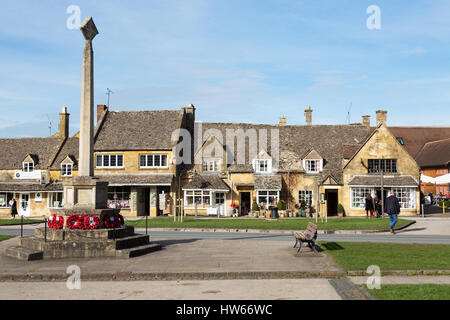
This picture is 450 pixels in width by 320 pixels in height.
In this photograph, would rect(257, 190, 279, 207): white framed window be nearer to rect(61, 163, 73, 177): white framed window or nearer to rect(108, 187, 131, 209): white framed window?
rect(108, 187, 131, 209): white framed window

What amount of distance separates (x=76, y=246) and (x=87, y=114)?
182 inches

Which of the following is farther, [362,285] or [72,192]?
[72,192]

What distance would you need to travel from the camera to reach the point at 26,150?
47.1m

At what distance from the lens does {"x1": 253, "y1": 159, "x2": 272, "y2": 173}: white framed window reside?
42156 millimetres

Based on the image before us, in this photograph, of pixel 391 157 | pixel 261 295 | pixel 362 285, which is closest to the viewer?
pixel 261 295

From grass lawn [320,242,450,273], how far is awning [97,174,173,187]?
82.9ft

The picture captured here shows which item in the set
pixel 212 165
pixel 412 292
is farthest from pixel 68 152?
pixel 412 292

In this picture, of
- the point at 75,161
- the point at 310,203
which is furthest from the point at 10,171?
the point at 310,203

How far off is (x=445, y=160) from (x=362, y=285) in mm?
52028

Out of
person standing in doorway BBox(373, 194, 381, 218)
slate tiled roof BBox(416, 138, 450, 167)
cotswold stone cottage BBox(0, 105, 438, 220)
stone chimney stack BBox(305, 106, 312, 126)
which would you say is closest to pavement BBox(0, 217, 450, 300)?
person standing in doorway BBox(373, 194, 381, 218)

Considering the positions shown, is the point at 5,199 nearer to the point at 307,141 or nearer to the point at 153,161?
the point at 153,161

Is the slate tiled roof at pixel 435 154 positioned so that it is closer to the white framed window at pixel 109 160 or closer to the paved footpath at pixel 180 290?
the white framed window at pixel 109 160

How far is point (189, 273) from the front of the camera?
1127 cm
